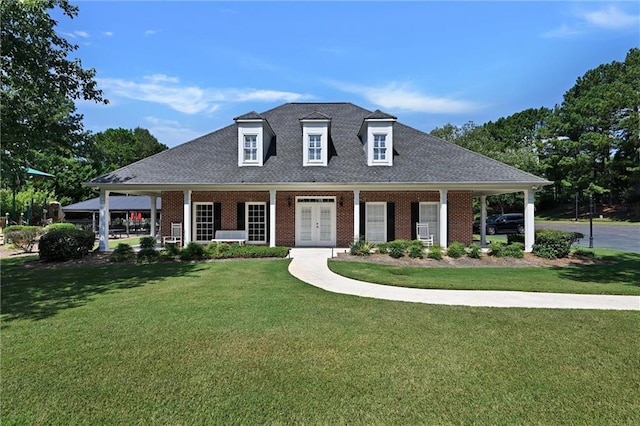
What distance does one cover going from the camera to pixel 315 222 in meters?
17.7

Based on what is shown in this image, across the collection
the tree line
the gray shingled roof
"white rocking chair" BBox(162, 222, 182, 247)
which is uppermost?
the tree line

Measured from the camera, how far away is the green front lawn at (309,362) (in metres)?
3.30

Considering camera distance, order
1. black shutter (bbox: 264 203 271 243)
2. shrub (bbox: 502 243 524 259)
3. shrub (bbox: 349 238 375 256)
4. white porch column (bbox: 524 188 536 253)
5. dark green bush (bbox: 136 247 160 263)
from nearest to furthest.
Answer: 1. dark green bush (bbox: 136 247 160 263)
2. shrub (bbox: 502 243 524 259)
3. shrub (bbox: 349 238 375 256)
4. white porch column (bbox: 524 188 536 253)
5. black shutter (bbox: 264 203 271 243)

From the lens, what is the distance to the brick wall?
686 inches

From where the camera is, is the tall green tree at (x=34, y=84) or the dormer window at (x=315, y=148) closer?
the tall green tree at (x=34, y=84)

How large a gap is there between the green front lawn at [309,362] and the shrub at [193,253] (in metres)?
5.80

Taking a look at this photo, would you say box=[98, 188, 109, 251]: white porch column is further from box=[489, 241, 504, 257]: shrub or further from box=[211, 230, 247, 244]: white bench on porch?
box=[489, 241, 504, 257]: shrub

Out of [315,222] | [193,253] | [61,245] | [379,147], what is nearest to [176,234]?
[193,253]

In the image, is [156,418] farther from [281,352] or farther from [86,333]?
Answer: [86,333]

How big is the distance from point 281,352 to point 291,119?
1783 cm

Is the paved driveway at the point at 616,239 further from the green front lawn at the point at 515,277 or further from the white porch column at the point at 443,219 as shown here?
the white porch column at the point at 443,219

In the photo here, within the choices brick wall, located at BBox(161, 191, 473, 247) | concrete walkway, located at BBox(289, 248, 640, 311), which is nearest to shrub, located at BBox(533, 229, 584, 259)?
brick wall, located at BBox(161, 191, 473, 247)

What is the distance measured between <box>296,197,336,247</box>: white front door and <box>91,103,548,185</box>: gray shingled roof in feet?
6.02

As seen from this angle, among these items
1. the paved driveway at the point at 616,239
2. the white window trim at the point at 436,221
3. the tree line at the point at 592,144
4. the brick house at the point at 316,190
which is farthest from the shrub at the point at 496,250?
the tree line at the point at 592,144
